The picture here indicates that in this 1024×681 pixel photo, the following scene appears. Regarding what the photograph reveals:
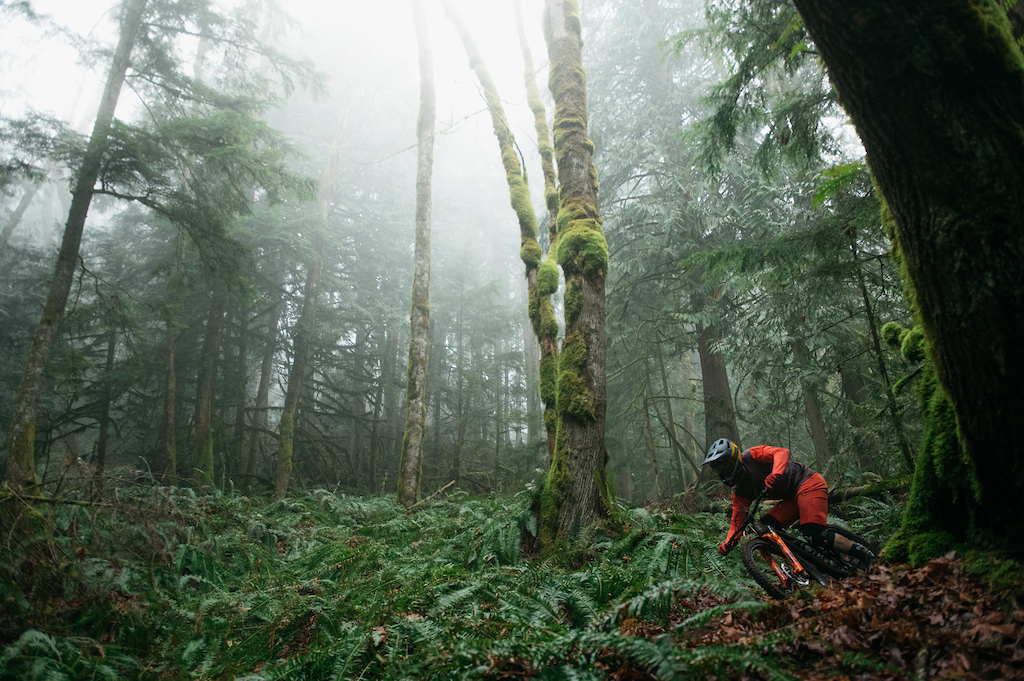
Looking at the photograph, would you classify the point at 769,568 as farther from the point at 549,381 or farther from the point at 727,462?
the point at 549,381

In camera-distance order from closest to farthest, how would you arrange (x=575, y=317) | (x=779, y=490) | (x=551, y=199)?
(x=779, y=490) → (x=575, y=317) → (x=551, y=199)

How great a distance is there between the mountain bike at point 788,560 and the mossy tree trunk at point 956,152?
2436mm

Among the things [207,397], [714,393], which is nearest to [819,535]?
[714,393]

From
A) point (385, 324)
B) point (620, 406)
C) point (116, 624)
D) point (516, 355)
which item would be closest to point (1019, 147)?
point (116, 624)

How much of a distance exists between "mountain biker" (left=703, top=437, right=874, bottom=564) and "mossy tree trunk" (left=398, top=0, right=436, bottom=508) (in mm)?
6523

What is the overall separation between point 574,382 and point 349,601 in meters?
3.18

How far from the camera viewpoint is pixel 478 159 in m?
37.6

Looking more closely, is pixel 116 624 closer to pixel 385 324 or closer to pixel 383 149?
pixel 385 324

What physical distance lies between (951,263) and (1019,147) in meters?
0.49

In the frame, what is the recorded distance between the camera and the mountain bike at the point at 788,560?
4008 millimetres

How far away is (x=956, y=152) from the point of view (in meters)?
1.89

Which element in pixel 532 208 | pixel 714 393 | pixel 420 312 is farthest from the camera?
pixel 714 393

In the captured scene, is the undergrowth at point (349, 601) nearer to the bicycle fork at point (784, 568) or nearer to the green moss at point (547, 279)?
the bicycle fork at point (784, 568)

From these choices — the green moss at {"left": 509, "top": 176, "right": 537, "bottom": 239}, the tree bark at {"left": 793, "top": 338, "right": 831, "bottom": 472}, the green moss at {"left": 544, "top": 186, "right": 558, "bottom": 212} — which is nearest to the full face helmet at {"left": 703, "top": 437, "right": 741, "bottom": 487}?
the green moss at {"left": 509, "top": 176, "right": 537, "bottom": 239}
